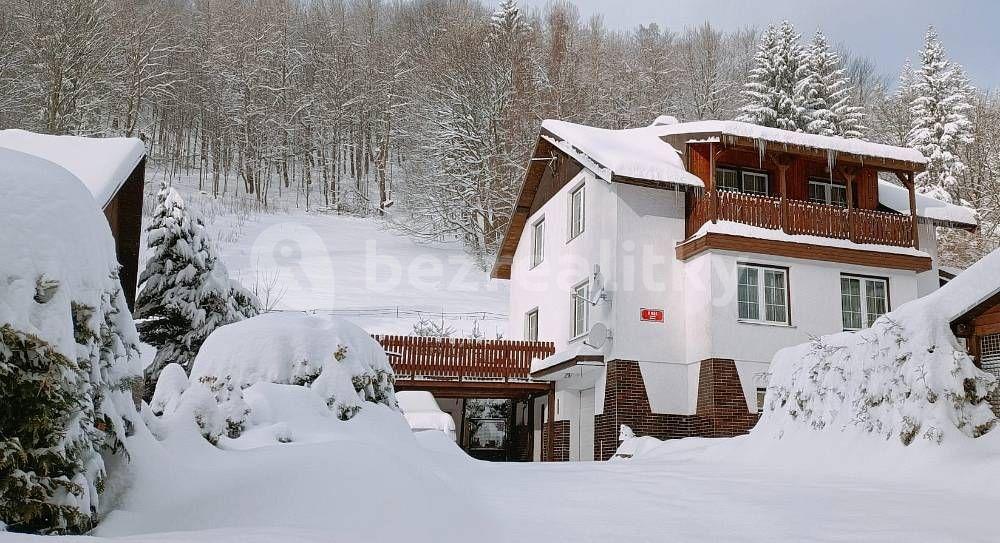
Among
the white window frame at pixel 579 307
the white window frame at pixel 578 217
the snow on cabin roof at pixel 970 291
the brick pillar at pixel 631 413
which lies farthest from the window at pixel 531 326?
the snow on cabin roof at pixel 970 291

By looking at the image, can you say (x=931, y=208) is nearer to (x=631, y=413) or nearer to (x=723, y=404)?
(x=723, y=404)

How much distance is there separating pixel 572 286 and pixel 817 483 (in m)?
12.7

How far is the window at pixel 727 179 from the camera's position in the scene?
20.3m

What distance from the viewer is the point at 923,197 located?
75.5 ft

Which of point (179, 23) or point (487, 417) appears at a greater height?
point (179, 23)

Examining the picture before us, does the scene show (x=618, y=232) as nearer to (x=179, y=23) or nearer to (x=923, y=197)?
(x=923, y=197)

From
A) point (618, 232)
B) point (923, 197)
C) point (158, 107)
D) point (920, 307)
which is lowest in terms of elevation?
point (920, 307)

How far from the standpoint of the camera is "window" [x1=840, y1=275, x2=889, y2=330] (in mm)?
19266

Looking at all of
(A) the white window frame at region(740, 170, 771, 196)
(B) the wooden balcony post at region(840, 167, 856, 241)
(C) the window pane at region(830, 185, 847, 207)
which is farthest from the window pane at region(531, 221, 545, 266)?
(B) the wooden balcony post at region(840, 167, 856, 241)

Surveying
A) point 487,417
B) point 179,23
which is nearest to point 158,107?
point 179,23

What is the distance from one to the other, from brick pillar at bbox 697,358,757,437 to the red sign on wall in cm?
154

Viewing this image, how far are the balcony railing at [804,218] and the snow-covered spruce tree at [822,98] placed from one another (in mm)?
19189

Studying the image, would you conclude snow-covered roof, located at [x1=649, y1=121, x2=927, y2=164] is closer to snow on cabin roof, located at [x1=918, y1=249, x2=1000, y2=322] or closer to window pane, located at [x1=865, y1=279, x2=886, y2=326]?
window pane, located at [x1=865, y1=279, x2=886, y2=326]

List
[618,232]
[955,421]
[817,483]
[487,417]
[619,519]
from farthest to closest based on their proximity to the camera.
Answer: [487,417]
[618,232]
[955,421]
[817,483]
[619,519]
